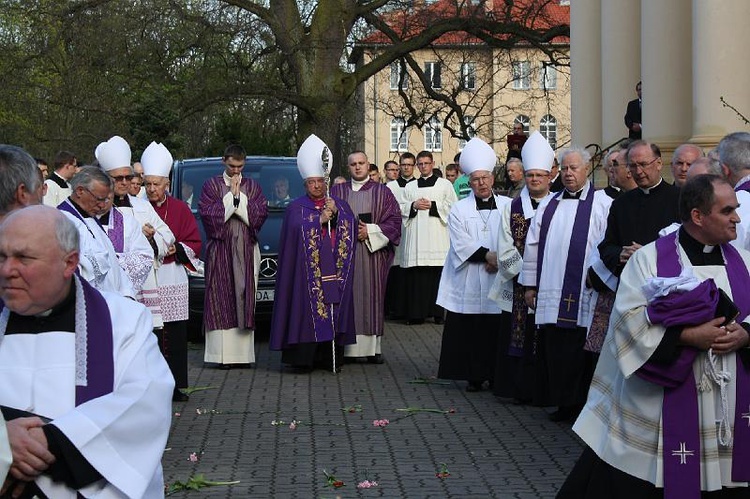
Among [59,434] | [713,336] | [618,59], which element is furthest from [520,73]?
[59,434]

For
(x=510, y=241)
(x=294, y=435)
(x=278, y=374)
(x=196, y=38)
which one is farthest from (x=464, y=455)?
(x=196, y=38)

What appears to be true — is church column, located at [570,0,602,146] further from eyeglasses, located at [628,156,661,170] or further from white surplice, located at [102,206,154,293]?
white surplice, located at [102,206,154,293]

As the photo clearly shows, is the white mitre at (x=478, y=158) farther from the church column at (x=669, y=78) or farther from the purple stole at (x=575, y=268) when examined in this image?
the church column at (x=669, y=78)

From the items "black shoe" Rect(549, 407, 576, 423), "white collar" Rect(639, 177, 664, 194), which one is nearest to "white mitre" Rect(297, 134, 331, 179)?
"black shoe" Rect(549, 407, 576, 423)

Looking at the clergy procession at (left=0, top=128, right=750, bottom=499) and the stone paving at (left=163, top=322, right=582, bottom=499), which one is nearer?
the clergy procession at (left=0, top=128, right=750, bottom=499)

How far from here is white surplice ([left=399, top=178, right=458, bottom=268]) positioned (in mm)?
18359

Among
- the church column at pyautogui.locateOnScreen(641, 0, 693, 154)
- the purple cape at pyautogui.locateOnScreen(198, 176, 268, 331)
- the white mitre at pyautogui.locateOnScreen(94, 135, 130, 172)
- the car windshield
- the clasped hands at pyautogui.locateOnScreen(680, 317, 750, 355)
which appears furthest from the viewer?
the church column at pyautogui.locateOnScreen(641, 0, 693, 154)

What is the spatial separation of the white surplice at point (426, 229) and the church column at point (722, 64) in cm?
398

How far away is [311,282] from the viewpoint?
43.9 feet

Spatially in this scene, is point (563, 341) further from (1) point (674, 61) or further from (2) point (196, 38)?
(2) point (196, 38)

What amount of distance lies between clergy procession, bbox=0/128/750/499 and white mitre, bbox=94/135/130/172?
0.05ft

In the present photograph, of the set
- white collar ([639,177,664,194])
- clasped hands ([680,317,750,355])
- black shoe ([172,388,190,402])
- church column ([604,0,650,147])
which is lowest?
black shoe ([172,388,190,402])

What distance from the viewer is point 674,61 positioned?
17.6 metres

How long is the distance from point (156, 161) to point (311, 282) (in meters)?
2.05
